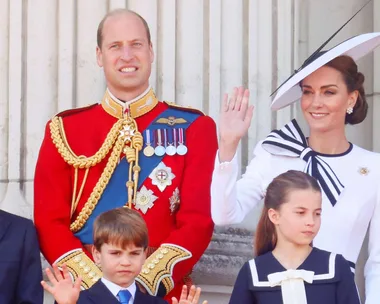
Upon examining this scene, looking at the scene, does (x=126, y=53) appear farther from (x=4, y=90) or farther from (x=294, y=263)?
(x=294, y=263)

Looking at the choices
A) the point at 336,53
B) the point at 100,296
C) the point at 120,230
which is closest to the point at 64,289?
the point at 100,296

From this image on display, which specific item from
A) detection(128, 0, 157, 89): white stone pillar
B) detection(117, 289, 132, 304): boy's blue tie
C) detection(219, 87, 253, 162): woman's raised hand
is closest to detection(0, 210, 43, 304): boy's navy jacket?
detection(117, 289, 132, 304): boy's blue tie

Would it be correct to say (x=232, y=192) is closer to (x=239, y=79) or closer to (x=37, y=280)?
(x=37, y=280)

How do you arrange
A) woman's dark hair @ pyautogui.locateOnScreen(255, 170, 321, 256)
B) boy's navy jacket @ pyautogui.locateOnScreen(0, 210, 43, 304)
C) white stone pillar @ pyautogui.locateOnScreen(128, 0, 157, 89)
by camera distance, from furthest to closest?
white stone pillar @ pyautogui.locateOnScreen(128, 0, 157, 89) < boy's navy jacket @ pyautogui.locateOnScreen(0, 210, 43, 304) < woman's dark hair @ pyautogui.locateOnScreen(255, 170, 321, 256)

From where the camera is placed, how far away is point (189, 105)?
6125 mm

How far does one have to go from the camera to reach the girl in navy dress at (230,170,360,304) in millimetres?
4547

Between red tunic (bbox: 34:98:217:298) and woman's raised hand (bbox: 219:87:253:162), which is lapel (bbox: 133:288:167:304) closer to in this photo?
red tunic (bbox: 34:98:217:298)

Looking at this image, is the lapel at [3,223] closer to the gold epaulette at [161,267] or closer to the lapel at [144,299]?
the gold epaulette at [161,267]

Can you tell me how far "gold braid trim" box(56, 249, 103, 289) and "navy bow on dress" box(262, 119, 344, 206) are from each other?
77 cm

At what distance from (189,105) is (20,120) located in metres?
0.74

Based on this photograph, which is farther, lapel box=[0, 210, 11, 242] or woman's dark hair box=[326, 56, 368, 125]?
lapel box=[0, 210, 11, 242]

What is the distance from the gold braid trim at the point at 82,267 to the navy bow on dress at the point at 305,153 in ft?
2.52

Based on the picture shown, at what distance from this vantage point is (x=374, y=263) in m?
4.92

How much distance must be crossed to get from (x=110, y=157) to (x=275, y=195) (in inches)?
34.8
